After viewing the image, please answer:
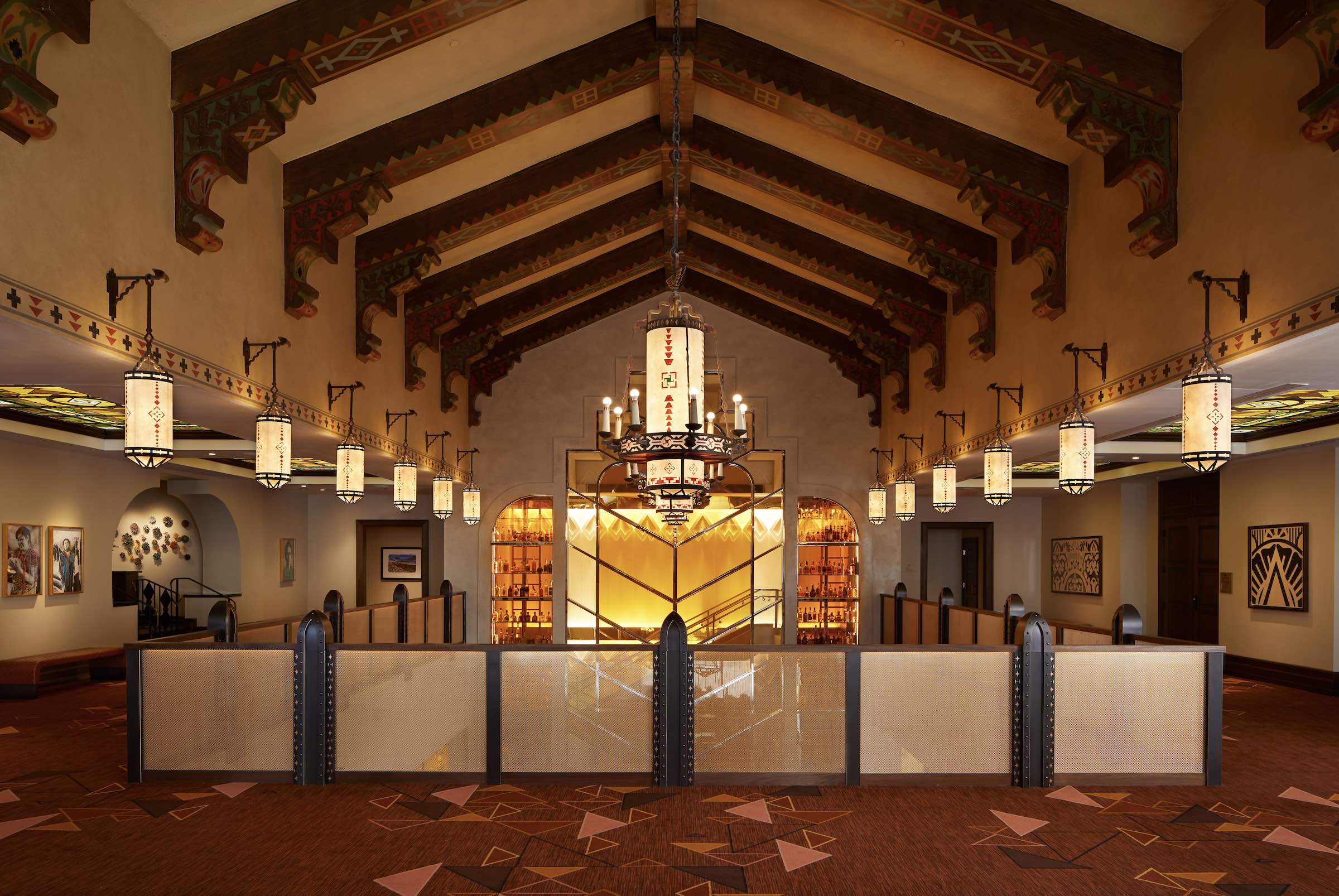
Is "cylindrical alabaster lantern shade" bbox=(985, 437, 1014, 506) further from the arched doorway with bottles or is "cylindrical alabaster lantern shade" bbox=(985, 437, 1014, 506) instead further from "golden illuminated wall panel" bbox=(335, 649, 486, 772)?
the arched doorway with bottles

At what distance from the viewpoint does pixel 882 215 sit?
855 centimetres

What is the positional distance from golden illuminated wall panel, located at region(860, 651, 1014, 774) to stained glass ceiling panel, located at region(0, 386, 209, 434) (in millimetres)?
5116

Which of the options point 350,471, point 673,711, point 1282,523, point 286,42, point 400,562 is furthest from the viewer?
point 400,562

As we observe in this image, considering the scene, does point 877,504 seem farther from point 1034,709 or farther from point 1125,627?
point 1034,709

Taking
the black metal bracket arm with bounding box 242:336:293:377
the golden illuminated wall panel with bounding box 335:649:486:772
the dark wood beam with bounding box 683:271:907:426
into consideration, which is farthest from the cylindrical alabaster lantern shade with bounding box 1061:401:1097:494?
the dark wood beam with bounding box 683:271:907:426

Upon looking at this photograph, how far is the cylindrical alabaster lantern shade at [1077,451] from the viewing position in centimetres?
603

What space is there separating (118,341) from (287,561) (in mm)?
11818

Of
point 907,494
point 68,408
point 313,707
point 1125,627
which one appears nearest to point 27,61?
point 313,707

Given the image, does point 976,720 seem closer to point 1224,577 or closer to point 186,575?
point 1224,577

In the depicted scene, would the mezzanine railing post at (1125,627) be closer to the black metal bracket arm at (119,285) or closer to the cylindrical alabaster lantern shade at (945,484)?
the cylindrical alabaster lantern shade at (945,484)

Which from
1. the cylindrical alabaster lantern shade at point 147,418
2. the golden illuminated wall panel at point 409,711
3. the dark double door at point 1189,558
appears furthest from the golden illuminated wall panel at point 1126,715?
the dark double door at point 1189,558

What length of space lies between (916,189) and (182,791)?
279 inches

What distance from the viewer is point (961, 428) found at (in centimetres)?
1000

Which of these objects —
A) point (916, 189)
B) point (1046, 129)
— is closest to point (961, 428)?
point (916, 189)
